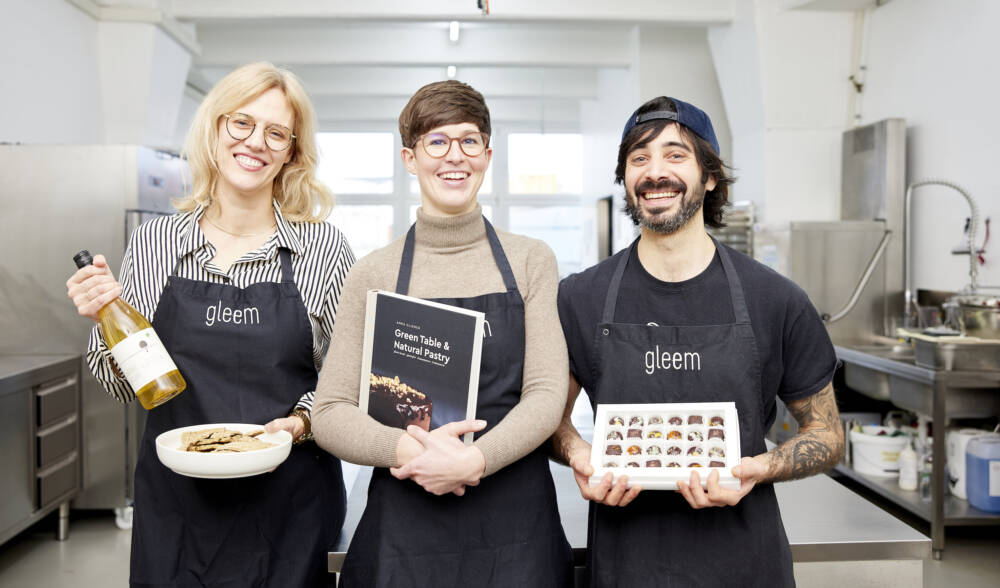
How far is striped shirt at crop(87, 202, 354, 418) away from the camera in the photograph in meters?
1.67

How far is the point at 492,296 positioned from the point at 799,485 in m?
1.13

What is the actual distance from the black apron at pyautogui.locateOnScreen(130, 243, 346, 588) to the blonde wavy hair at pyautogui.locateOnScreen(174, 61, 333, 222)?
0.22m

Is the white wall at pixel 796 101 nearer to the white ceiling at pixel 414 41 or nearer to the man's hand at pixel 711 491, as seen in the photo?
the white ceiling at pixel 414 41

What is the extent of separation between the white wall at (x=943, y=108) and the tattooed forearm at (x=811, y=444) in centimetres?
305

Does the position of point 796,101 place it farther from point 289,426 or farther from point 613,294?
point 289,426

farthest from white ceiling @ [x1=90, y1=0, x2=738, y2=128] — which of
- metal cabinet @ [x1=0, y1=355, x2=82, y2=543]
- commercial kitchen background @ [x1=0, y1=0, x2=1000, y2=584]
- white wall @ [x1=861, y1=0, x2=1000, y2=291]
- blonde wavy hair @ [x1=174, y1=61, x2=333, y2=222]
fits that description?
blonde wavy hair @ [x1=174, y1=61, x2=333, y2=222]

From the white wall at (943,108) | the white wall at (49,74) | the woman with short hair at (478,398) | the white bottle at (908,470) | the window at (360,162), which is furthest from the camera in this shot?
the window at (360,162)

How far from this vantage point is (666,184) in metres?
1.52

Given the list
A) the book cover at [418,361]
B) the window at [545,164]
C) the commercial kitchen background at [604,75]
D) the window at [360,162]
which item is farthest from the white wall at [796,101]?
the window at [360,162]

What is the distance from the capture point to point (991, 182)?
4.00 meters

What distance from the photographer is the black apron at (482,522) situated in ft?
4.71

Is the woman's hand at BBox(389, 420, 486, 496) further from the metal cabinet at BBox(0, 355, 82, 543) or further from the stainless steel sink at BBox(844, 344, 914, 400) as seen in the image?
the stainless steel sink at BBox(844, 344, 914, 400)

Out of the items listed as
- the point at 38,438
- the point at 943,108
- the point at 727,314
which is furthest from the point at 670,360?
the point at 943,108

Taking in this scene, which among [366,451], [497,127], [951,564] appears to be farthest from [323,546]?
[497,127]
